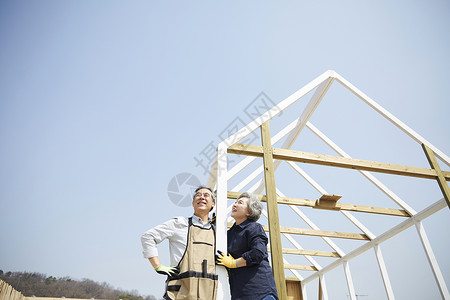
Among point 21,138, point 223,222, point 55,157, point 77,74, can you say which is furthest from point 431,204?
point 21,138

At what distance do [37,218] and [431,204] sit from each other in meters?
35.1

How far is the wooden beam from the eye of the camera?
4391 millimetres

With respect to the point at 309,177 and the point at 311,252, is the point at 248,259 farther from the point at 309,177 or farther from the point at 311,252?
the point at 311,252

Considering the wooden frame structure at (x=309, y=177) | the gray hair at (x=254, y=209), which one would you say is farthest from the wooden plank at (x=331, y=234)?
the gray hair at (x=254, y=209)

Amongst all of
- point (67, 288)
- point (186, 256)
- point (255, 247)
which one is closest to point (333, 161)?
point (255, 247)

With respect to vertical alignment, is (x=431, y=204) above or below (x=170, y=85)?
below

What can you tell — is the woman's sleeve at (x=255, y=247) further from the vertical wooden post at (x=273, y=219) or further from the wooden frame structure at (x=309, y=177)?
the vertical wooden post at (x=273, y=219)

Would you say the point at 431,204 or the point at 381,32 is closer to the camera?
the point at 431,204

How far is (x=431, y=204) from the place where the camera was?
539cm

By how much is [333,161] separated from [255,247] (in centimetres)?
247

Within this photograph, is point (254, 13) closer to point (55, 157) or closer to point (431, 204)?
point (431, 204)

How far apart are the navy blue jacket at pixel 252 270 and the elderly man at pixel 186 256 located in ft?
0.72

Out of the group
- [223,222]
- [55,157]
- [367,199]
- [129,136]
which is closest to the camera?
[223,222]

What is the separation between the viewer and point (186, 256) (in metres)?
2.12
